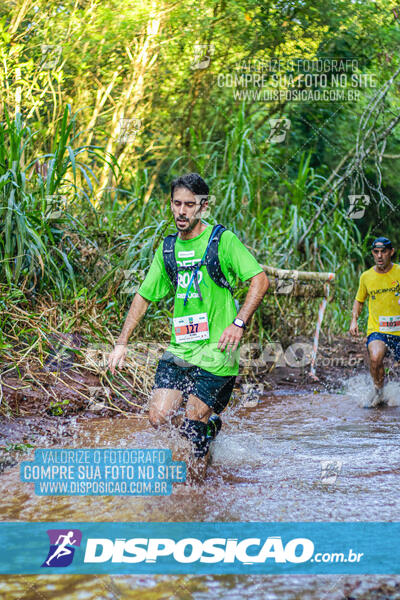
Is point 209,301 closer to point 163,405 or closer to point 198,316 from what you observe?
point 198,316

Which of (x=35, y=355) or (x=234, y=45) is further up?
(x=234, y=45)

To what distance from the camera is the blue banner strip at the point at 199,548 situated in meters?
2.83

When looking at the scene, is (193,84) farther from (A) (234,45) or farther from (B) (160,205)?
(B) (160,205)

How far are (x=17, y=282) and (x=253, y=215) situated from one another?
11.8 ft

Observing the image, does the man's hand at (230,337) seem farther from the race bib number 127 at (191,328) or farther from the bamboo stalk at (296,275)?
the bamboo stalk at (296,275)

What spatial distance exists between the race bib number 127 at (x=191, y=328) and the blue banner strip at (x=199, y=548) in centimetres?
114

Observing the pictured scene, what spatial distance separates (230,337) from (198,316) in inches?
12.0

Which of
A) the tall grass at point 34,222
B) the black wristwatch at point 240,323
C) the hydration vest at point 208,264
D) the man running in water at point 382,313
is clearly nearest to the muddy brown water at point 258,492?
the man running in water at point 382,313

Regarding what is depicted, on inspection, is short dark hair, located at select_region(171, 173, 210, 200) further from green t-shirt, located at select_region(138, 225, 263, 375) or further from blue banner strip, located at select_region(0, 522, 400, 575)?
blue banner strip, located at select_region(0, 522, 400, 575)

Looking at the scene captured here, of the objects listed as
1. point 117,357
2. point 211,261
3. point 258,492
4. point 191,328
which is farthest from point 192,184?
point 258,492

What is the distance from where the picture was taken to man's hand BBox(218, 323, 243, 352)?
12.5 feet

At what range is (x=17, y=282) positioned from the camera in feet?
20.2

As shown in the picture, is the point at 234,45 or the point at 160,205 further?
the point at 234,45

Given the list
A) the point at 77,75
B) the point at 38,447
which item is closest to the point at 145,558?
the point at 38,447
